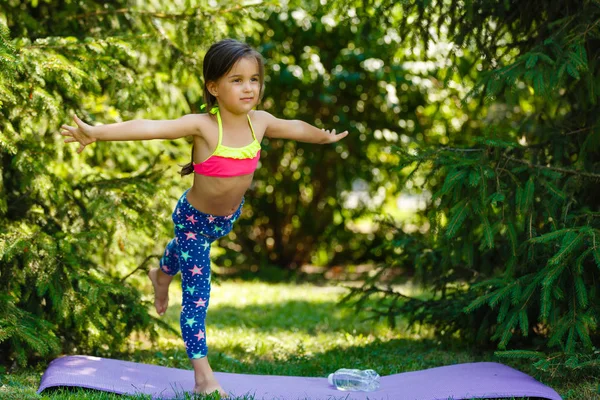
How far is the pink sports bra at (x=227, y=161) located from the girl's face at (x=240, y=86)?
4.7 inches

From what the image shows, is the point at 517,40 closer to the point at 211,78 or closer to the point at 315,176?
the point at 211,78

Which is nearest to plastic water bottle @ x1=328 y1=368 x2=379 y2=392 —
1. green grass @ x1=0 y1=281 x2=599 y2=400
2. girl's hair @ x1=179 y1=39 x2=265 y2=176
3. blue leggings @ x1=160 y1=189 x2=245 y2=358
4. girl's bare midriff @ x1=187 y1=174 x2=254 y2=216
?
green grass @ x1=0 y1=281 x2=599 y2=400

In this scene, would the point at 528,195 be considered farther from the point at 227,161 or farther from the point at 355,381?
the point at 227,161

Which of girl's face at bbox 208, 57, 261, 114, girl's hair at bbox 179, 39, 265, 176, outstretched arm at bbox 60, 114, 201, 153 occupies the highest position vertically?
girl's hair at bbox 179, 39, 265, 176

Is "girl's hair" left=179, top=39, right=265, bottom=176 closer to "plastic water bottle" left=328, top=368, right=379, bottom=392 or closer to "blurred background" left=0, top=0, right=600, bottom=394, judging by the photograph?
"blurred background" left=0, top=0, right=600, bottom=394

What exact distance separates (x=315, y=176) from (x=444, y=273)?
4.52 metres

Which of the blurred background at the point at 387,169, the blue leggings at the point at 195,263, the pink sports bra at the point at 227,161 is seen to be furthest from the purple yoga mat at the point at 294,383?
the pink sports bra at the point at 227,161

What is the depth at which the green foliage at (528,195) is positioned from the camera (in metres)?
3.69

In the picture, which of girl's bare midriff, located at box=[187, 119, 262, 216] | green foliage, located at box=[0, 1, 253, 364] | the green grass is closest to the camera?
girl's bare midriff, located at box=[187, 119, 262, 216]

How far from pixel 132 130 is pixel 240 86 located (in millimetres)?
549

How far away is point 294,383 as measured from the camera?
12.6 feet

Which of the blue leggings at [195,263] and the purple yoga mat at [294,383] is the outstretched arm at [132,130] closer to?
the blue leggings at [195,263]

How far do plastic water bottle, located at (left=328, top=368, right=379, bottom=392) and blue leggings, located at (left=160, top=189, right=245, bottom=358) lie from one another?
0.72 m

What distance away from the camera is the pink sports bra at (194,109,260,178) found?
11.4 ft
